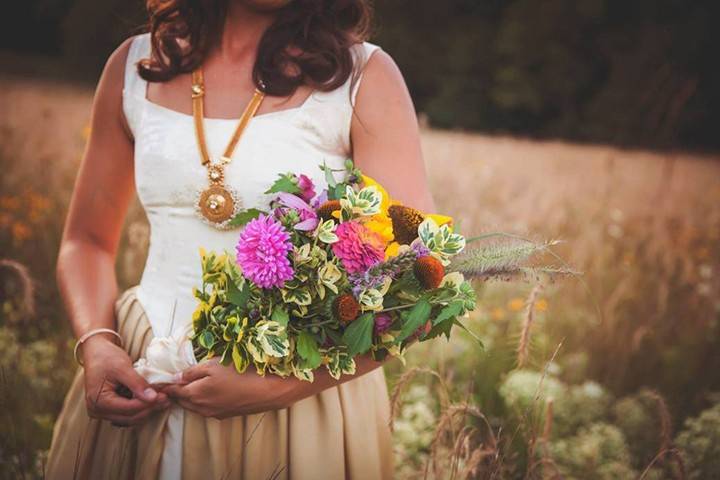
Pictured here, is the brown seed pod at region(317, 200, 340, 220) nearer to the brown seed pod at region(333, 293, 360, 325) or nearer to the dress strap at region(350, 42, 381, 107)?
the brown seed pod at region(333, 293, 360, 325)

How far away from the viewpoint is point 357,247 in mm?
1226

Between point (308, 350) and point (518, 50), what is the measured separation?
23.3 meters

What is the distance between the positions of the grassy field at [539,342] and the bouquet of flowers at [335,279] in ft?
0.91

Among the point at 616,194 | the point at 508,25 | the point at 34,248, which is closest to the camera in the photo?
the point at 34,248

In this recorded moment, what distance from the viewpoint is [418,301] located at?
1.26 m

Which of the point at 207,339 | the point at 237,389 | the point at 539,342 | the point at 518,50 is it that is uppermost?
the point at 518,50

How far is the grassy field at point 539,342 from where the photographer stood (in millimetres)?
2201

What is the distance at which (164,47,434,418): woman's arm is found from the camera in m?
1.45

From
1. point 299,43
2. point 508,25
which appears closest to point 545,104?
point 508,25

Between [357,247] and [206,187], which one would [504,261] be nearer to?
[357,247]

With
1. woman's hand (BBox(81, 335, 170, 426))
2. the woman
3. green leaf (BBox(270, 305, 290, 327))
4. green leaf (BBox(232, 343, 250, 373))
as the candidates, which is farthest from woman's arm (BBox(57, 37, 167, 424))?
green leaf (BBox(270, 305, 290, 327))

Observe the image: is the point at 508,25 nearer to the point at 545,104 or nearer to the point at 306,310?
the point at 545,104

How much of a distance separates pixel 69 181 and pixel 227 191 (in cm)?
394

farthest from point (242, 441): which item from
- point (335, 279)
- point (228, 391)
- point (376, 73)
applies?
point (376, 73)
